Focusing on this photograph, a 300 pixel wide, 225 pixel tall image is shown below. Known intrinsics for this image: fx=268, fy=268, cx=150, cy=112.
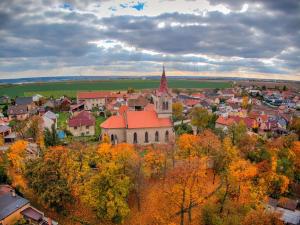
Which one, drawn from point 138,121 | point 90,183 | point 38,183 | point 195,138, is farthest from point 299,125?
point 38,183

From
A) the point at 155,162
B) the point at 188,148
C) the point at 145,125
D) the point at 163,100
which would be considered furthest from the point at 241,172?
the point at 163,100

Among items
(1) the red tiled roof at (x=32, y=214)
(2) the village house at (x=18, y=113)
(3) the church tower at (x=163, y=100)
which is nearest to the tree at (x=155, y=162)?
(1) the red tiled roof at (x=32, y=214)

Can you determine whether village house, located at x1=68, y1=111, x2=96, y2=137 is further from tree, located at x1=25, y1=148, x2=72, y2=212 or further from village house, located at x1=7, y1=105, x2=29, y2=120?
tree, located at x1=25, y1=148, x2=72, y2=212

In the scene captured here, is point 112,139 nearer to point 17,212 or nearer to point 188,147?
point 188,147

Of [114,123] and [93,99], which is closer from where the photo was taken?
[114,123]

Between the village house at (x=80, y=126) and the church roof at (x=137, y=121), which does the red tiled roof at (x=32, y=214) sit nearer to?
the church roof at (x=137, y=121)

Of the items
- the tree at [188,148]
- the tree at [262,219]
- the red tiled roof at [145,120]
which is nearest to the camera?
the tree at [262,219]

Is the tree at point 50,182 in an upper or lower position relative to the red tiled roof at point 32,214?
upper

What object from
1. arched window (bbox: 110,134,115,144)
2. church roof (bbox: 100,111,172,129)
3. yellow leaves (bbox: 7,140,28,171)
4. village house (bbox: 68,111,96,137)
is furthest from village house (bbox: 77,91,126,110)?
yellow leaves (bbox: 7,140,28,171)
